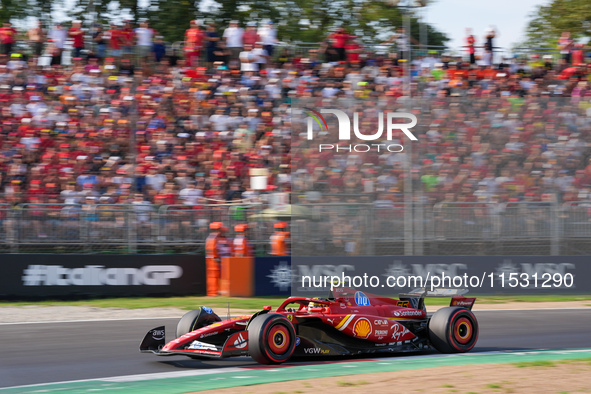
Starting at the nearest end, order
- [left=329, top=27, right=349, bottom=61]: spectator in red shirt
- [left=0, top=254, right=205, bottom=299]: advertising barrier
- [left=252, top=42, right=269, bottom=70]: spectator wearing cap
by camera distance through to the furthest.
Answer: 1. [left=0, top=254, right=205, bottom=299]: advertising barrier
2. [left=252, top=42, right=269, bottom=70]: spectator wearing cap
3. [left=329, top=27, right=349, bottom=61]: spectator in red shirt

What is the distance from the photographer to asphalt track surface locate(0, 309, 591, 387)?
755 centimetres

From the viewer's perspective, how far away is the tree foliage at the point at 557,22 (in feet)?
105

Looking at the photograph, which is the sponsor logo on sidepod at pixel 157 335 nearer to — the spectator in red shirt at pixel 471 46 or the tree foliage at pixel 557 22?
the spectator in red shirt at pixel 471 46

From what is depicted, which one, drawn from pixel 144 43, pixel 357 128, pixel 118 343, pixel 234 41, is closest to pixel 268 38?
pixel 234 41

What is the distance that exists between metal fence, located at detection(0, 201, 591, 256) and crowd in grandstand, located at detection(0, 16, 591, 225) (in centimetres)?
30

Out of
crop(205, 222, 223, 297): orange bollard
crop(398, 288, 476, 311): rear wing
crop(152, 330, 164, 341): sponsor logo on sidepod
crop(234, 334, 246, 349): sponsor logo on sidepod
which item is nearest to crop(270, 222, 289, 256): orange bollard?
crop(205, 222, 223, 297): orange bollard

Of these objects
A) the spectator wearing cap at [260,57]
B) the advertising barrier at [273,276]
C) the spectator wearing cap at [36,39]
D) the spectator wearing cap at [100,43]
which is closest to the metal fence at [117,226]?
the advertising barrier at [273,276]

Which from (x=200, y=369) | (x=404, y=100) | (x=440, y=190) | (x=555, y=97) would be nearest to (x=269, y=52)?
(x=404, y=100)

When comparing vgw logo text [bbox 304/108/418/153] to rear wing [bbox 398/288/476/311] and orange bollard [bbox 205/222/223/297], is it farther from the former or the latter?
rear wing [bbox 398/288/476/311]

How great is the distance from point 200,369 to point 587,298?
397 inches

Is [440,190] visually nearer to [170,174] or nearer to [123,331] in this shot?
[170,174]

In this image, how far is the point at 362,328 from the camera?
8117mm

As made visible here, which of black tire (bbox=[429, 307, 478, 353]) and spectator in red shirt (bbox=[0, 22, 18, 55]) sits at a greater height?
spectator in red shirt (bbox=[0, 22, 18, 55])

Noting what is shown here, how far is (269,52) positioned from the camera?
17922 millimetres
